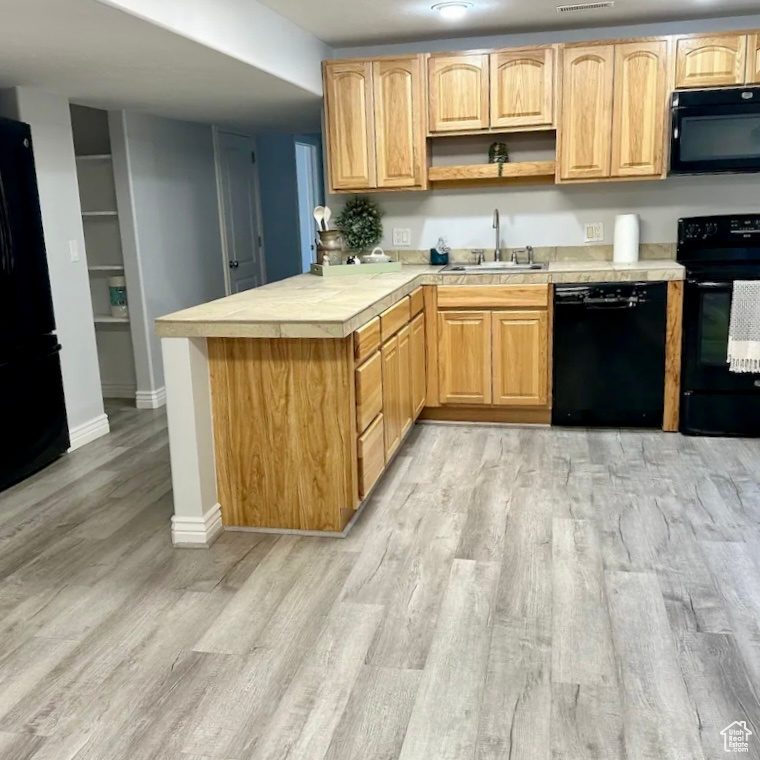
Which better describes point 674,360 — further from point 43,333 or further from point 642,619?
point 43,333

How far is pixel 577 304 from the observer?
4219mm

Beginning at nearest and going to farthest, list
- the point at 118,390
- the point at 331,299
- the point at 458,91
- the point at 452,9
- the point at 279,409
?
the point at 279,409 → the point at 331,299 → the point at 452,9 → the point at 458,91 → the point at 118,390

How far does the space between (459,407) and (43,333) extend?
2.31 meters

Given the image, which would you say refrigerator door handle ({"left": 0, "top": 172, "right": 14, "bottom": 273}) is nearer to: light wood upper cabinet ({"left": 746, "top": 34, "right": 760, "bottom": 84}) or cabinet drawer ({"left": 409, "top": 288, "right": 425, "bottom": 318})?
cabinet drawer ({"left": 409, "top": 288, "right": 425, "bottom": 318})

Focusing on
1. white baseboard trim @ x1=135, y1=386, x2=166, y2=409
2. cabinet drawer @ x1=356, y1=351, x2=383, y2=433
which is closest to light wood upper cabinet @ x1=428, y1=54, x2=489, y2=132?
cabinet drawer @ x1=356, y1=351, x2=383, y2=433

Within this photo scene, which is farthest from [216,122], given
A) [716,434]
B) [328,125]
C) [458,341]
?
[716,434]

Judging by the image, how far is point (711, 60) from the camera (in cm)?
409

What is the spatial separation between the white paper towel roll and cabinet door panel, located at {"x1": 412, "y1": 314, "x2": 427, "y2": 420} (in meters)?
1.22

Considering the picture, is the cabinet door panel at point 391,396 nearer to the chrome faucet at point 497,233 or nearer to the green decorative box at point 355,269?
the green decorative box at point 355,269

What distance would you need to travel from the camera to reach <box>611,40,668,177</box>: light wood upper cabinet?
13.6 feet

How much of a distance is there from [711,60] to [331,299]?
2451 millimetres

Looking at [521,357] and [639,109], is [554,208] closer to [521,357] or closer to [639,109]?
[639,109]

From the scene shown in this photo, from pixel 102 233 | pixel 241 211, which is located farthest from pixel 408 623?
pixel 241 211

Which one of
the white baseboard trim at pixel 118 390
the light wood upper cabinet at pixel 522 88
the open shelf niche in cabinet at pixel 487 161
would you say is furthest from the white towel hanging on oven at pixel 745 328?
the white baseboard trim at pixel 118 390
